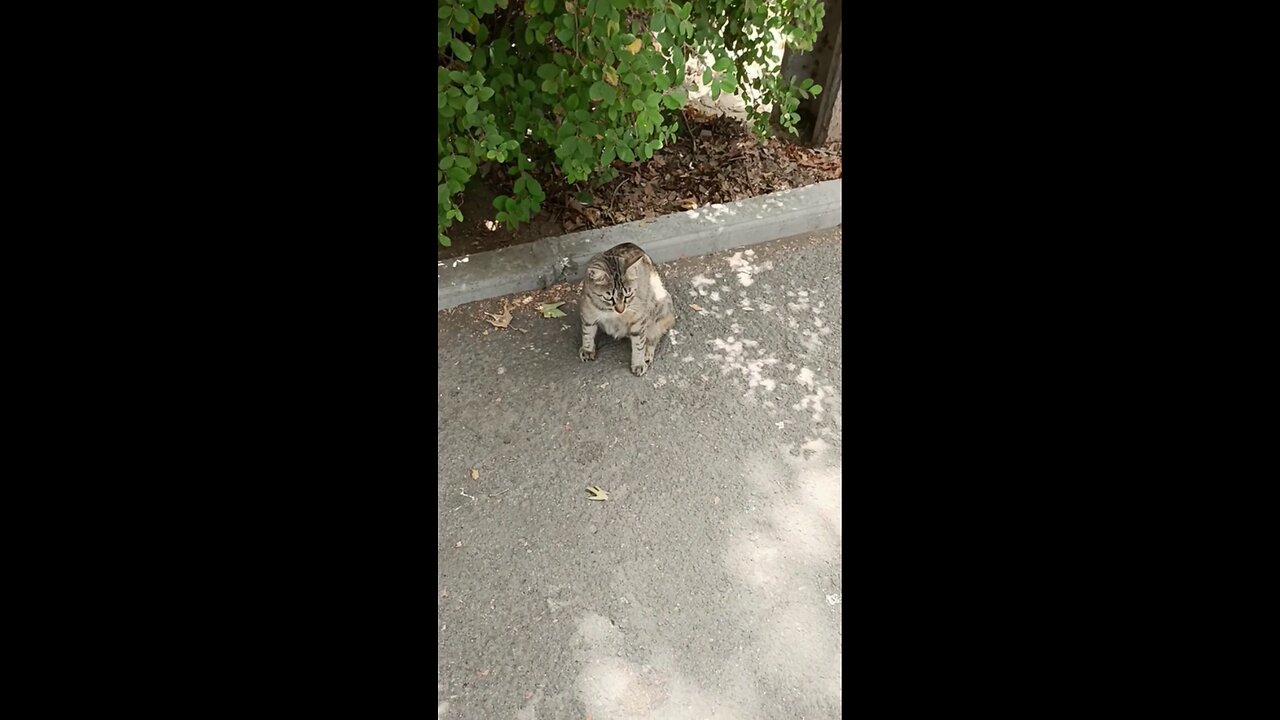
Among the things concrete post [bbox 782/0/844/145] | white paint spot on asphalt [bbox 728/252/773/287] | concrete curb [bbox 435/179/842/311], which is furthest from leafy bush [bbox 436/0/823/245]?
white paint spot on asphalt [bbox 728/252/773/287]

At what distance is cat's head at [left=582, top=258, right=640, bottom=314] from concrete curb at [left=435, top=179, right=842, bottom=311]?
2.60 ft

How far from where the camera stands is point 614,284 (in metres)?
4.16

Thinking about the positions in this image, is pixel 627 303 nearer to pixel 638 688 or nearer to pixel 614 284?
pixel 614 284

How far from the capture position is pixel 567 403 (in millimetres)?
4289

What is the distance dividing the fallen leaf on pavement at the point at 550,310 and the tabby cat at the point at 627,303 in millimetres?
320

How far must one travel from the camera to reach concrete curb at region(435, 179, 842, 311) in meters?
4.84

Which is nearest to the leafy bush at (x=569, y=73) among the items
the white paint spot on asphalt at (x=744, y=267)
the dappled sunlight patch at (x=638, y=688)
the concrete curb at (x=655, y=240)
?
the concrete curb at (x=655, y=240)

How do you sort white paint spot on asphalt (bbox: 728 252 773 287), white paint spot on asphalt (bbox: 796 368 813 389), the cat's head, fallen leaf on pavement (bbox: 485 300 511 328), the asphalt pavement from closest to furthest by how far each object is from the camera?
the asphalt pavement
the cat's head
white paint spot on asphalt (bbox: 796 368 813 389)
fallen leaf on pavement (bbox: 485 300 511 328)
white paint spot on asphalt (bbox: 728 252 773 287)

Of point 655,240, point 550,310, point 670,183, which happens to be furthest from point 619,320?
point 670,183

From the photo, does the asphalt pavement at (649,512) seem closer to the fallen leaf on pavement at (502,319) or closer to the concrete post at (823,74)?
the fallen leaf on pavement at (502,319)

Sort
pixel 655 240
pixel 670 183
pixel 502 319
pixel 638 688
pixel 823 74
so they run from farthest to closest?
pixel 823 74
pixel 670 183
pixel 655 240
pixel 502 319
pixel 638 688

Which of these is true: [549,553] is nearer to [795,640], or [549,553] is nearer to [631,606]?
[631,606]

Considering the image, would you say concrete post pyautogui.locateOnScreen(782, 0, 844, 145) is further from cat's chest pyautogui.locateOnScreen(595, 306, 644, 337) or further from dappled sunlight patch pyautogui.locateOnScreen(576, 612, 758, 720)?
dappled sunlight patch pyautogui.locateOnScreen(576, 612, 758, 720)

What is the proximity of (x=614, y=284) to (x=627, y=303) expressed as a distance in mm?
121
